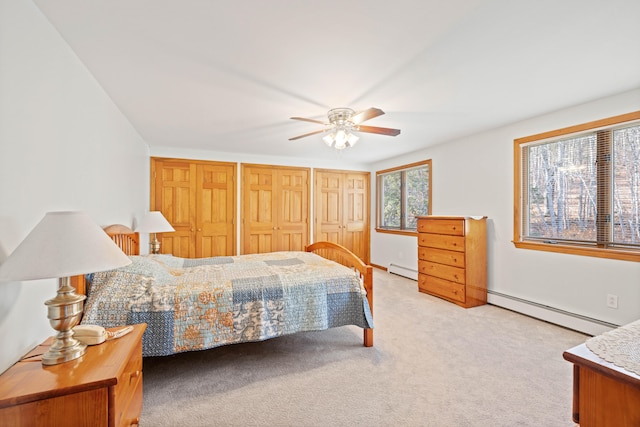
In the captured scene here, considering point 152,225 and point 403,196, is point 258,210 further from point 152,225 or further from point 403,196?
point 403,196

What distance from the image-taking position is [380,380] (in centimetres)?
204

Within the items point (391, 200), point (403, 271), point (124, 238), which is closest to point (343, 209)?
point (391, 200)

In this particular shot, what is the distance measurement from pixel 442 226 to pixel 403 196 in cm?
158

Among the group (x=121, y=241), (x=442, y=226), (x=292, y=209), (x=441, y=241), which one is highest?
(x=292, y=209)

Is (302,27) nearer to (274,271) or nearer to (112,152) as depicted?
(274,271)

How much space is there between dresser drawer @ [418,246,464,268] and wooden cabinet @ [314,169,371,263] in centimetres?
190

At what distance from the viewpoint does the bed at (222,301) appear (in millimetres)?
1906

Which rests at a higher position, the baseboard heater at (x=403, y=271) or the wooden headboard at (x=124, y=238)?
the wooden headboard at (x=124, y=238)

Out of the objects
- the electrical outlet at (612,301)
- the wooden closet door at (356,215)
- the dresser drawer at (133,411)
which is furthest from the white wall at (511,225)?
the dresser drawer at (133,411)

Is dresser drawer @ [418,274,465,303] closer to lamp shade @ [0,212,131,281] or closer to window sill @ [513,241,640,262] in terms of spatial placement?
window sill @ [513,241,640,262]

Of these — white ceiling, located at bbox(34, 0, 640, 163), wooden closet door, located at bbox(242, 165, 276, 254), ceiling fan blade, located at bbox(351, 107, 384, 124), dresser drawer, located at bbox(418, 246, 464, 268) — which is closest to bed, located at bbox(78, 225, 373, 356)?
ceiling fan blade, located at bbox(351, 107, 384, 124)

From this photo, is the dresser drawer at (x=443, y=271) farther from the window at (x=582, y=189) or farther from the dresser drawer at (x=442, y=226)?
the window at (x=582, y=189)

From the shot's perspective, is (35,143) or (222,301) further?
(222,301)

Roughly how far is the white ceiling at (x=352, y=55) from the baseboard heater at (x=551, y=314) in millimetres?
2156
